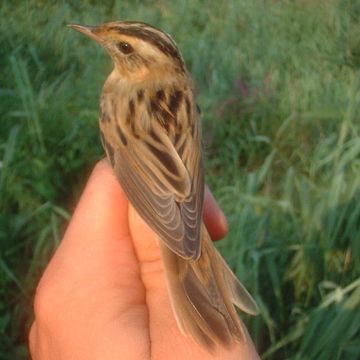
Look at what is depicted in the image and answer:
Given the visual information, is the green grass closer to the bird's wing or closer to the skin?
the bird's wing

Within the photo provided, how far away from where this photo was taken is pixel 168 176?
2.66 metres

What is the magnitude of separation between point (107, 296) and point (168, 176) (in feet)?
2.19

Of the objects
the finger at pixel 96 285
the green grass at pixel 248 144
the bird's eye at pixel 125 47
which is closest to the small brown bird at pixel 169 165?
the bird's eye at pixel 125 47

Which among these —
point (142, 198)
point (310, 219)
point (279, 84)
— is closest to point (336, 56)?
point (279, 84)

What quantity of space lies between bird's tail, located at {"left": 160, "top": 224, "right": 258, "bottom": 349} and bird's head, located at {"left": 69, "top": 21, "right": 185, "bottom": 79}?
820 mm

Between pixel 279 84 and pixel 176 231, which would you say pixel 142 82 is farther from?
pixel 279 84

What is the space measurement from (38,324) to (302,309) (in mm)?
1361

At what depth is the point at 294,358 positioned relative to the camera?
306 cm

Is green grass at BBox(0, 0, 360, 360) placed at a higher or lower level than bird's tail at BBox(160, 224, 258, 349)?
lower

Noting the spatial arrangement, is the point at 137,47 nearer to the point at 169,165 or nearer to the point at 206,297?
the point at 169,165

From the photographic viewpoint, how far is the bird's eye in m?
3.11

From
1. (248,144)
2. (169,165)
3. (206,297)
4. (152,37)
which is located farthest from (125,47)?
(248,144)

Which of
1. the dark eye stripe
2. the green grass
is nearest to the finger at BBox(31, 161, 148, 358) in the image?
the dark eye stripe

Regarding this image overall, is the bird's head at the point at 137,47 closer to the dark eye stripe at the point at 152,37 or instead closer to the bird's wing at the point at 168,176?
the dark eye stripe at the point at 152,37
